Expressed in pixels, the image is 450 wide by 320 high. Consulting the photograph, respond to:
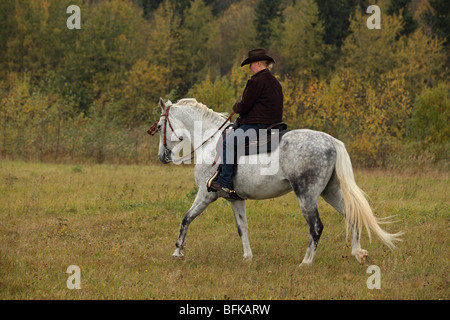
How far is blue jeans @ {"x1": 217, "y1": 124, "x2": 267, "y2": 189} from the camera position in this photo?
740 cm

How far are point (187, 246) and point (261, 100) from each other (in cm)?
317

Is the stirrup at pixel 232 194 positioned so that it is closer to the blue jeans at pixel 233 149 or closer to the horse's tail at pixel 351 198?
the blue jeans at pixel 233 149

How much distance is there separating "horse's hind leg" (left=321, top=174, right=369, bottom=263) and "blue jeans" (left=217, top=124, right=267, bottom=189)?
4.84 ft

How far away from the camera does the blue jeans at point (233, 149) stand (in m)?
7.40

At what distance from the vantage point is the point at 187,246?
28.4 feet

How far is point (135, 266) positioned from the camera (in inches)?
290

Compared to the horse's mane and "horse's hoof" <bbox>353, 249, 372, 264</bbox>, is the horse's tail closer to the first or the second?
"horse's hoof" <bbox>353, 249, 372, 264</bbox>

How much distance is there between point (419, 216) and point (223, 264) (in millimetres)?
5422

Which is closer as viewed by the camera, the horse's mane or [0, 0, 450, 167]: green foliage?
the horse's mane

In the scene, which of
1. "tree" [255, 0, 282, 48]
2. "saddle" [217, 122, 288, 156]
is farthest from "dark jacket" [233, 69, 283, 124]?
"tree" [255, 0, 282, 48]

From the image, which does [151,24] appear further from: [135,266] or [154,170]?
[135,266]

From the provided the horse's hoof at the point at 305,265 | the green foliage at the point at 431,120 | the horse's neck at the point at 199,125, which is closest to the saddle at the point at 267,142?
the horse's neck at the point at 199,125

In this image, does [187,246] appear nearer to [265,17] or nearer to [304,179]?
[304,179]
